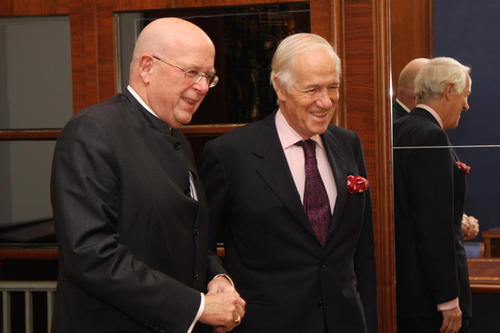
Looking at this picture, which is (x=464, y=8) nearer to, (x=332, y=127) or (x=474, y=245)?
(x=332, y=127)

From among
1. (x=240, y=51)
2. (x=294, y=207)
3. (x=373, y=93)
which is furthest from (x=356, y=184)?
(x=240, y=51)

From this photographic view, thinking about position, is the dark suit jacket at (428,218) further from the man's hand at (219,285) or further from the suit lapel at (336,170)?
the man's hand at (219,285)

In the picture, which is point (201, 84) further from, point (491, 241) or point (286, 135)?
point (491, 241)

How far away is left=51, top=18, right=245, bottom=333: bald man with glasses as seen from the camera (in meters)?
1.42

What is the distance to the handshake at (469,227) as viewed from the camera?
2.41 meters

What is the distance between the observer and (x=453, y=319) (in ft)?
7.91

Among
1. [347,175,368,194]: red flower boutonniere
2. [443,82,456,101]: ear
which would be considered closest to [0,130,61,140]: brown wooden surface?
[347,175,368,194]: red flower boutonniere

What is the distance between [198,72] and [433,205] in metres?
1.19

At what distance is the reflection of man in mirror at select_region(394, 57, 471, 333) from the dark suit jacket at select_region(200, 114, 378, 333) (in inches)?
19.0

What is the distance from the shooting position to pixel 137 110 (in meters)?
1.65

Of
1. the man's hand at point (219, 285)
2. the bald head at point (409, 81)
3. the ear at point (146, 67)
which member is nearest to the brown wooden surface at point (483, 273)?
the bald head at point (409, 81)

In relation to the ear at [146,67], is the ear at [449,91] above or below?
below

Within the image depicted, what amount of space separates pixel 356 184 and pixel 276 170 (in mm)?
257

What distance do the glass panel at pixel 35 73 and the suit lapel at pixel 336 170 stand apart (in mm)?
1178
